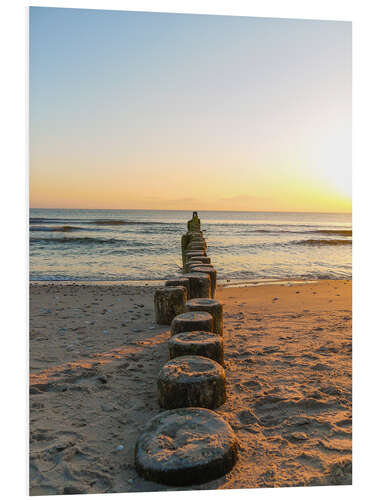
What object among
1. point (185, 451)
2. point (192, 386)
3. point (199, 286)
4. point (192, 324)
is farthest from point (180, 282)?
point (185, 451)

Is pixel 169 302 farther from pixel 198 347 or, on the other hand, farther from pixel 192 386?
pixel 192 386

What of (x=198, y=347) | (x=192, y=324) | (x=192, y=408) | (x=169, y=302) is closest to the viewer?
(x=192, y=408)

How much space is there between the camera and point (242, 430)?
2342mm

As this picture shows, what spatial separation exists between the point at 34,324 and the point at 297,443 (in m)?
3.82

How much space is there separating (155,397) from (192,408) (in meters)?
0.75

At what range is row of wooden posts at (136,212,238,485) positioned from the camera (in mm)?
1772

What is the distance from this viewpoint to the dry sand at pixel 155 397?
77.2 inches

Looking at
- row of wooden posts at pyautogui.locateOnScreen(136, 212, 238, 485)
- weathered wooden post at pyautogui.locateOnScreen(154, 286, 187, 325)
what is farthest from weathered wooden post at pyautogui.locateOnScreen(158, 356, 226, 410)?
weathered wooden post at pyautogui.locateOnScreen(154, 286, 187, 325)

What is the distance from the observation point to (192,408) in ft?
7.05

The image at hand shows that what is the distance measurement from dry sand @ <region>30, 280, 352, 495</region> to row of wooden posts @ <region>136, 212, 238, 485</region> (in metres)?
0.11

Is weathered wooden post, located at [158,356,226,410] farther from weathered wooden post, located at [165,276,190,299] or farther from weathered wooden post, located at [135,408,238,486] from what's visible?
weathered wooden post, located at [165,276,190,299]

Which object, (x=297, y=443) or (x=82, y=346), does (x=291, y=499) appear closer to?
(x=297, y=443)

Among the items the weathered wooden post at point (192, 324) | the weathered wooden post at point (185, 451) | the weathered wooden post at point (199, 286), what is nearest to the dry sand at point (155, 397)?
the weathered wooden post at point (185, 451)

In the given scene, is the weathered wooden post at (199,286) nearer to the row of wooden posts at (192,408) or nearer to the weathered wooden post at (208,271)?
the weathered wooden post at (208,271)
